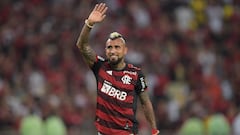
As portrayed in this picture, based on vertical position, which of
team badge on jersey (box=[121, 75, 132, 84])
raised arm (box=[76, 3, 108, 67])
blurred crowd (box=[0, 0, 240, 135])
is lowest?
blurred crowd (box=[0, 0, 240, 135])

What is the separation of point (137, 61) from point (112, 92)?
7.42m

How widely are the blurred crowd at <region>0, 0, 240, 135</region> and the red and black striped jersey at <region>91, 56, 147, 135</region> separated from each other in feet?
12.0

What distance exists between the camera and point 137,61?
16891 mm

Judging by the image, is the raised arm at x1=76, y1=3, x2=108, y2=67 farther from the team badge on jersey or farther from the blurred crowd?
the blurred crowd

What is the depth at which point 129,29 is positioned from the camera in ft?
57.8

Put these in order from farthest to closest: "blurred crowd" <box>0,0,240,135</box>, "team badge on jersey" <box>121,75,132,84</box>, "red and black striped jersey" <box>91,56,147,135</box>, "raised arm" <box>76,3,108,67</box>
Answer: "blurred crowd" <box>0,0,240,135</box>, "team badge on jersey" <box>121,75,132,84</box>, "red and black striped jersey" <box>91,56,147,135</box>, "raised arm" <box>76,3,108,67</box>

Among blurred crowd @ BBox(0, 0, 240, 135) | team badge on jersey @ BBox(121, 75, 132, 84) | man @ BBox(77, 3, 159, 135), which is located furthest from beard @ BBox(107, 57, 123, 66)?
blurred crowd @ BBox(0, 0, 240, 135)

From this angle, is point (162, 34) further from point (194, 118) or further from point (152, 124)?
point (152, 124)

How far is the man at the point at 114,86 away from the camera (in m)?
9.44

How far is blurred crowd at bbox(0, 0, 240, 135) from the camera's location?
14.7 metres

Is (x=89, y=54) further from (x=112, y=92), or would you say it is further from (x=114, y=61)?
(x=112, y=92)

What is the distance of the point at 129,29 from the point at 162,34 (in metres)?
0.74

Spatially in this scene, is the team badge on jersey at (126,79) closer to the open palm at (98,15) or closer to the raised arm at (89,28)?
the raised arm at (89,28)

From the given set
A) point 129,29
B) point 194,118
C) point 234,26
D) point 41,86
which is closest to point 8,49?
point 41,86
